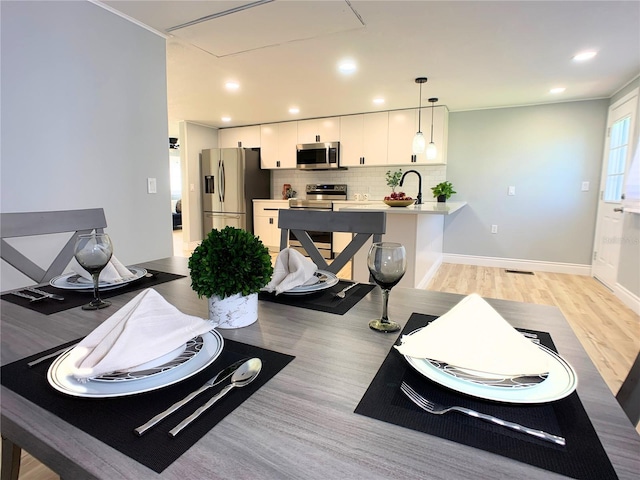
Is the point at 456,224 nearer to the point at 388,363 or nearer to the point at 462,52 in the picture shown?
the point at 462,52

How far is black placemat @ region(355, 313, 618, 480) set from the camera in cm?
41

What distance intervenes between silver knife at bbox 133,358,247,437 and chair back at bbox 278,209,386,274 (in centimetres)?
88

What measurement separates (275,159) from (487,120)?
127 inches

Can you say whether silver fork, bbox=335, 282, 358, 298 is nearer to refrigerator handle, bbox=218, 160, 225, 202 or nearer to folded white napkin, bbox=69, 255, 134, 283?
folded white napkin, bbox=69, 255, 134, 283

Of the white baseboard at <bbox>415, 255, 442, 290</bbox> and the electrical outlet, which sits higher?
the electrical outlet

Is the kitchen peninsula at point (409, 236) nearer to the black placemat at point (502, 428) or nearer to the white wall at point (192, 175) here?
the black placemat at point (502, 428)

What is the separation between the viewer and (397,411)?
1.66 feet

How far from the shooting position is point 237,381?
569 mm

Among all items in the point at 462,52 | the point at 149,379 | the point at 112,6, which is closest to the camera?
the point at 149,379

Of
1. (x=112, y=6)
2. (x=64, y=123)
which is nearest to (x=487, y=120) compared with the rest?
(x=112, y=6)

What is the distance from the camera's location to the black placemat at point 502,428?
16.2 inches

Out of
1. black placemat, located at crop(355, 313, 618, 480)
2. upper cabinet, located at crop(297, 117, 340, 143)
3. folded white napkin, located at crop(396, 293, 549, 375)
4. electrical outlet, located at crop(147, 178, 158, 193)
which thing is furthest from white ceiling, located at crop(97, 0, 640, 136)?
black placemat, located at crop(355, 313, 618, 480)

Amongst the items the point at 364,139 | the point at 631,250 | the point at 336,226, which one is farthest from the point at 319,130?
the point at 336,226

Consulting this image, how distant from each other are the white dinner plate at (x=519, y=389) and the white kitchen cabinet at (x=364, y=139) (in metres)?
4.72
